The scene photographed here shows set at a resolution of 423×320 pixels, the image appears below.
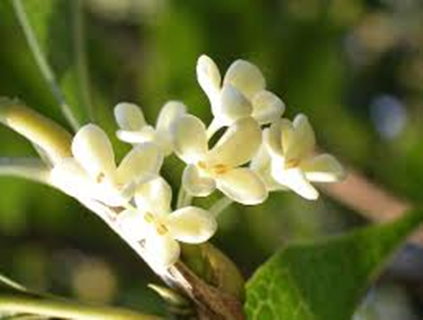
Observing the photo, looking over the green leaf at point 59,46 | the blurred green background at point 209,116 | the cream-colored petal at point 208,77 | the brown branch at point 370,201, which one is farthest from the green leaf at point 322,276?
the blurred green background at point 209,116

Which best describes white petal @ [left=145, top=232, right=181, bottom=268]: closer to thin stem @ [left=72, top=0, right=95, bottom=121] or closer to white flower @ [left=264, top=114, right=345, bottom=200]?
white flower @ [left=264, top=114, right=345, bottom=200]

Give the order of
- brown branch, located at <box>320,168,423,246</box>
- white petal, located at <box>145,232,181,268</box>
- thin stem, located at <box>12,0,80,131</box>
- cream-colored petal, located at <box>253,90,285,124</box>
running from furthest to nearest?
brown branch, located at <box>320,168,423,246</box>, thin stem, located at <box>12,0,80,131</box>, cream-colored petal, located at <box>253,90,285,124</box>, white petal, located at <box>145,232,181,268</box>

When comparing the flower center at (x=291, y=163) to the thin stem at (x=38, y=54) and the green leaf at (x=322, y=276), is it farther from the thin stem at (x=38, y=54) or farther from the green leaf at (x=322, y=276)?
the thin stem at (x=38, y=54)

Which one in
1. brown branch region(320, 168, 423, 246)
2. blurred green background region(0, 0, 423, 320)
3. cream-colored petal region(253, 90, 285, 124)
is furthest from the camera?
blurred green background region(0, 0, 423, 320)

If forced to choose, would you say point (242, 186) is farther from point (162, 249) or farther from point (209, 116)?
point (209, 116)

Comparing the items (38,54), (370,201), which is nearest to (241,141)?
(38,54)

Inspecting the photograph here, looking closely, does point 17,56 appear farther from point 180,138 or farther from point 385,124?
point 180,138

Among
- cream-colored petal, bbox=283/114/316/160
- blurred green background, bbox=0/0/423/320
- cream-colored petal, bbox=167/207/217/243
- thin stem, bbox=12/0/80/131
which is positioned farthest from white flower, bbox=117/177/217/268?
blurred green background, bbox=0/0/423/320
